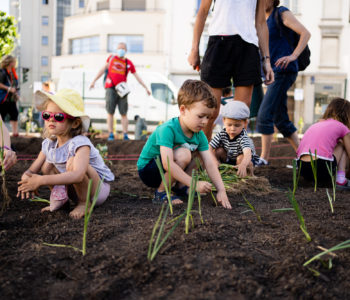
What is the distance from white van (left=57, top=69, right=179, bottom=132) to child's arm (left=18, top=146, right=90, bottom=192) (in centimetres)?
1083

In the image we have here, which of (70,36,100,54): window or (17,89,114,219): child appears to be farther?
(70,36,100,54): window

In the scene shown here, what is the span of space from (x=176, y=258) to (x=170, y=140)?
1.19 meters

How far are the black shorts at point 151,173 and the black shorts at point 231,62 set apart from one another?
1.10 meters

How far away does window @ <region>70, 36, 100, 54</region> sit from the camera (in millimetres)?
26453

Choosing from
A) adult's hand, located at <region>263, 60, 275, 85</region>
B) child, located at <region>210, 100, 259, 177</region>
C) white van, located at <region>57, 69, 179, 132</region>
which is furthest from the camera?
white van, located at <region>57, 69, 179, 132</region>

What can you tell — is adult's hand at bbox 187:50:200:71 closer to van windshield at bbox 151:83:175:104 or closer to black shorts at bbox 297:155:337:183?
black shorts at bbox 297:155:337:183

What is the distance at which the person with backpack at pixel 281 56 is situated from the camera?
13.7 feet

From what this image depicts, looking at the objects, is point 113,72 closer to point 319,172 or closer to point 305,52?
point 305,52

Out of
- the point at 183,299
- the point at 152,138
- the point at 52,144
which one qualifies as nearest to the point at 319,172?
the point at 152,138

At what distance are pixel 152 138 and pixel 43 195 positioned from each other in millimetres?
974

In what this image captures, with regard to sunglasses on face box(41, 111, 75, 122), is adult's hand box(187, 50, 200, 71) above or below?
above

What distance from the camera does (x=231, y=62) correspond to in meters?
3.53

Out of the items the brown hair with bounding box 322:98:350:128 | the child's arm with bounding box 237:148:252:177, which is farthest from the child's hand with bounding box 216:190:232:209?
the brown hair with bounding box 322:98:350:128

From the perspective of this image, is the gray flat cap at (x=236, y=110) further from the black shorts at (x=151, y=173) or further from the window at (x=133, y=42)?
the window at (x=133, y=42)
